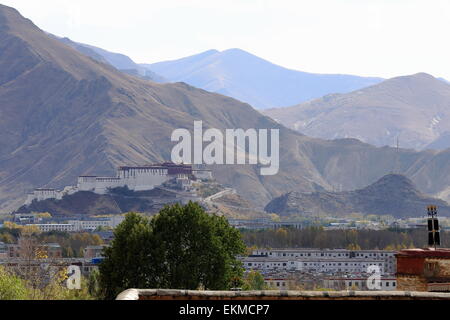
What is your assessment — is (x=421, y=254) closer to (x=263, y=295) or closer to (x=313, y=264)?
(x=263, y=295)

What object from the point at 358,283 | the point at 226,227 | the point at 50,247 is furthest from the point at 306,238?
the point at 226,227

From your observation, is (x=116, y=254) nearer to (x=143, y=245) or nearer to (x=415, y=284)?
(x=143, y=245)

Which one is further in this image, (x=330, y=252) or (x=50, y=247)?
(x=330, y=252)

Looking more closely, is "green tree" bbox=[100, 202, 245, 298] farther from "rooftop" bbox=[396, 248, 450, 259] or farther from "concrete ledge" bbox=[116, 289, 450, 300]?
"concrete ledge" bbox=[116, 289, 450, 300]

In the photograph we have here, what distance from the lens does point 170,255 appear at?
47.1 metres

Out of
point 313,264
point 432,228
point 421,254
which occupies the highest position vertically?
point 313,264

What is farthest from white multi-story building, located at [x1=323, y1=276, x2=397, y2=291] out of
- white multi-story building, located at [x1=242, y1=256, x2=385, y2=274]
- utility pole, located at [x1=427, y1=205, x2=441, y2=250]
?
utility pole, located at [x1=427, y1=205, x2=441, y2=250]

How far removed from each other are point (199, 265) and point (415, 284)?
25.7 metres

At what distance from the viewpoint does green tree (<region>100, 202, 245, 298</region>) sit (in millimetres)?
44969

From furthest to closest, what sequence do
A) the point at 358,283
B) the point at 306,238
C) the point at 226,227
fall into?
1. the point at 306,238
2. the point at 358,283
3. the point at 226,227

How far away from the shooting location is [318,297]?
13242 millimetres

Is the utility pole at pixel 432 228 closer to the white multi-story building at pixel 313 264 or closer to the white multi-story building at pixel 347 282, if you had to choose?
the white multi-story building at pixel 347 282

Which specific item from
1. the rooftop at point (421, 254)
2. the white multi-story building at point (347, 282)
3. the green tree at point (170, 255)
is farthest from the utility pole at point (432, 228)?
the white multi-story building at point (347, 282)

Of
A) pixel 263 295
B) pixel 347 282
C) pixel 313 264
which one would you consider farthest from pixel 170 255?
pixel 313 264
